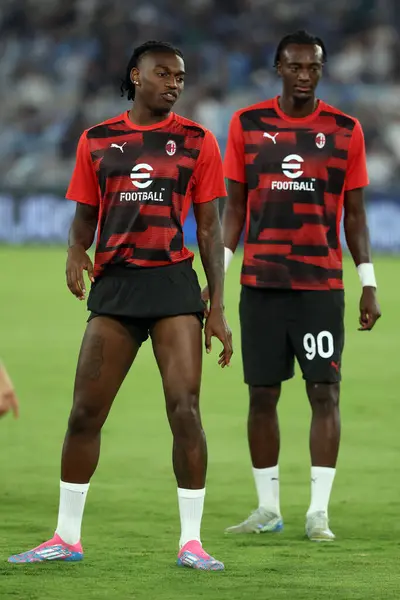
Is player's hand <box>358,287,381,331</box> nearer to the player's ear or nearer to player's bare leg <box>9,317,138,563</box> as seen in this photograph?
player's bare leg <box>9,317,138,563</box>

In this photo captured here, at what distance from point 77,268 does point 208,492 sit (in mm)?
2304

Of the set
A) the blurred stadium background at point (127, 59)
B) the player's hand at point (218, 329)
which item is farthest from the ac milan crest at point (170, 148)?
the blurred stadium background at point (127, 59)

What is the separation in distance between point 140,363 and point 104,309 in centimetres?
750

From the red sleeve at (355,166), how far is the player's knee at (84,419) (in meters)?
1.91

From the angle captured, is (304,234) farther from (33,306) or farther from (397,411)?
(33,306)

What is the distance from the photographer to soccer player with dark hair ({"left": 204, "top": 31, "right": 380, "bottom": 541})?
22.1ft

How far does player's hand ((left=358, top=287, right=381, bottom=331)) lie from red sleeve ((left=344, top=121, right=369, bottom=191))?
0.53m

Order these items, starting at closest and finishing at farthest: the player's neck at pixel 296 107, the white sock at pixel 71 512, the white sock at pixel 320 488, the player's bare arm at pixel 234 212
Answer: the white sock at pixel 71 512
the white sock at pixel 320 488
the player's neck at pixel 296 107
the player's bare arm at pixel 234 212

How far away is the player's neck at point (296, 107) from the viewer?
6.80m

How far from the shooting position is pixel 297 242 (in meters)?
6.79

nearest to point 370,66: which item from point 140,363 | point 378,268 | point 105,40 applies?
point 105,40

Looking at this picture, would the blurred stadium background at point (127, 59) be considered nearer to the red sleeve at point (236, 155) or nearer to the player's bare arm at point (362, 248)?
the red sleeve at point (236, 155)

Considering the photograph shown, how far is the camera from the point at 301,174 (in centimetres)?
677

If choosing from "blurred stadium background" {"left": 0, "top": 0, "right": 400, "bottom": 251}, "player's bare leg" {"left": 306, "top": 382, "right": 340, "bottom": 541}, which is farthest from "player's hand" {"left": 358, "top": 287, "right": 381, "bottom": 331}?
"blurred stadium background" {"left": 0, "top": 0, "right": 400, "bottom": 251}
